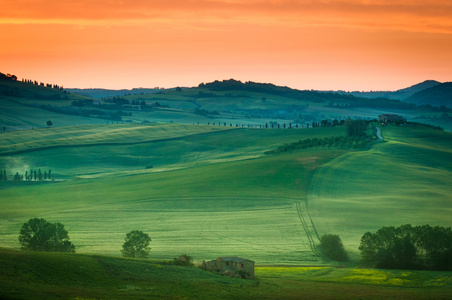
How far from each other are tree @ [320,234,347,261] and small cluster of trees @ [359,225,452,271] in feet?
10.5

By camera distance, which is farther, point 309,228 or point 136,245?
point 309,228

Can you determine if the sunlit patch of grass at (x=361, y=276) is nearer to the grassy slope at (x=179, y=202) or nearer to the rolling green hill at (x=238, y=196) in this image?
the rolling green hill at (x=238, y=196)

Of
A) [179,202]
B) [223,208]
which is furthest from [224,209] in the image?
[179,202]

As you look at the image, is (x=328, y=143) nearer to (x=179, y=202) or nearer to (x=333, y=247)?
(x=179, y=202)

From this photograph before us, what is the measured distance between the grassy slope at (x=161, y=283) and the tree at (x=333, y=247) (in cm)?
1009

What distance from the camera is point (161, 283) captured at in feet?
167

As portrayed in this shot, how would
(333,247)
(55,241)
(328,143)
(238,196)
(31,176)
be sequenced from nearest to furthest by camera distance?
(55,241) → (333,247) → (238,196) → (31,176) → (328,143)

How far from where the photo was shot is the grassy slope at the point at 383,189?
279 feet

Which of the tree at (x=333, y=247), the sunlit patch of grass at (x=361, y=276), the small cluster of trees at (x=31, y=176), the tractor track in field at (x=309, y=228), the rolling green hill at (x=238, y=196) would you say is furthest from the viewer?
the small cluster of trees at (x=31, y=176)

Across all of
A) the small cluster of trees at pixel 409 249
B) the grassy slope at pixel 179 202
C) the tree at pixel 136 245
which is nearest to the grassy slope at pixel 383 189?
the grassy slope at pixel 179 202

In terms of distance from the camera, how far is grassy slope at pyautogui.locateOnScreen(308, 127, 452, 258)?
279ft

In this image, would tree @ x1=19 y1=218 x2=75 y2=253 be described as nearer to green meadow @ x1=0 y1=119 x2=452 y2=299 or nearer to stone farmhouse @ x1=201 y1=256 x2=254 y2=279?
green meadow @ x1=0 y1=119 x2=452 y2=299

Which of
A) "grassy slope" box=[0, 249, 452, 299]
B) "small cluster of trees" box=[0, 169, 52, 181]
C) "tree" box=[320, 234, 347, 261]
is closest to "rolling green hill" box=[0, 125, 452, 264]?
"tree" box=[320, 234, 347, 261]

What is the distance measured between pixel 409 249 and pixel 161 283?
2942 centimetres
